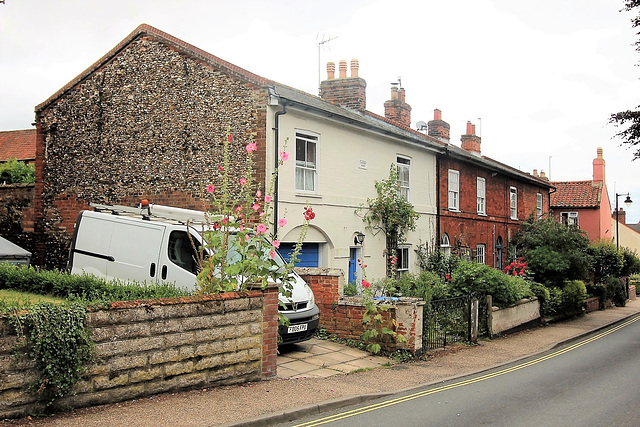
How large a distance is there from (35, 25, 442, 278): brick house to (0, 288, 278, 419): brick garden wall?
5.92 meters

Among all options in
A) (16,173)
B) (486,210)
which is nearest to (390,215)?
(486,210)

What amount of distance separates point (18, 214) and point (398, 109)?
51.4 ft

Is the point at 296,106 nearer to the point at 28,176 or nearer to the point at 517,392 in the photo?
the point at 517,392

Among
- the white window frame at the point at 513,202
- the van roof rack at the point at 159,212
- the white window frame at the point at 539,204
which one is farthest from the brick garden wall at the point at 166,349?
the white window frame at the point at 539,204

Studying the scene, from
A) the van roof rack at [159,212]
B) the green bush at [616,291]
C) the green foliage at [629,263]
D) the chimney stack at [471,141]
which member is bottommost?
the green bush at [616,291]

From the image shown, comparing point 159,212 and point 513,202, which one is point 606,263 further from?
point 159,212

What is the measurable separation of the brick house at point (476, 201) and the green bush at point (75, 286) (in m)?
15.0

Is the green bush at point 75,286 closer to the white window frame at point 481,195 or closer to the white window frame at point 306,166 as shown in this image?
the white window frame at point 306,166

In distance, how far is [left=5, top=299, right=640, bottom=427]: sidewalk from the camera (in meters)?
6.09

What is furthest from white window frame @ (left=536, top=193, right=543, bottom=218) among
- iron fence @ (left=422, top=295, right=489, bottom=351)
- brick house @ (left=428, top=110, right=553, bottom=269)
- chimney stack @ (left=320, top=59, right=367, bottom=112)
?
iron fence @ (left=422, top=295, right=489, bottom=351)

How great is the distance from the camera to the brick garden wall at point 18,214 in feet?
57.7

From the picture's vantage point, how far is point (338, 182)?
16422 mm

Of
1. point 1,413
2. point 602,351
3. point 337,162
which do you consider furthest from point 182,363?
point 602,351

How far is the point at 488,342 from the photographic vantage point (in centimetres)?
1415
